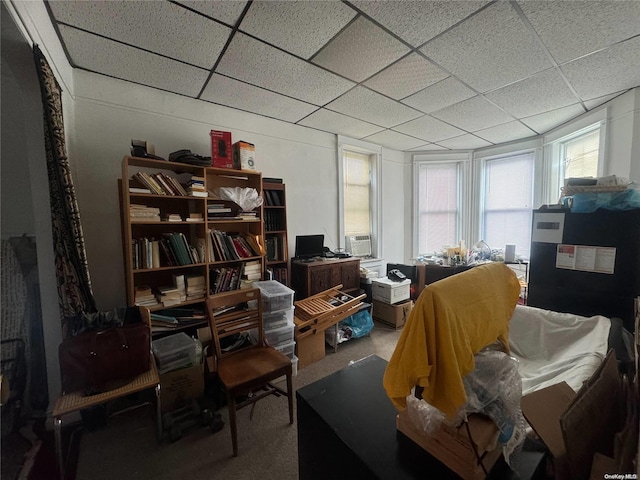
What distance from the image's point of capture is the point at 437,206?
474 cm

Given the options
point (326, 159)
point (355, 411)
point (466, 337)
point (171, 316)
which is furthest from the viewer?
point (326, 159)

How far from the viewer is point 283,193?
294 centimetres

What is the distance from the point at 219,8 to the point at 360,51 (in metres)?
0.94

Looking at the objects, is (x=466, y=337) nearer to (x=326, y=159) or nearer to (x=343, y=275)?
(x=343, y=275)

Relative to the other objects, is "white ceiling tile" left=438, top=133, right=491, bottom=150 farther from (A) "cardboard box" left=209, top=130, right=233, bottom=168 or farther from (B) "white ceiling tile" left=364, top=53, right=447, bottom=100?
(A) "cardboard box" left=209, top=130, right=233, bottom=168

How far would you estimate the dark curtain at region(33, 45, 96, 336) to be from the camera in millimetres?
1485

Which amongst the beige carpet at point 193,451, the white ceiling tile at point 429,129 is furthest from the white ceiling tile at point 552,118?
the beige carpet at point 193,451

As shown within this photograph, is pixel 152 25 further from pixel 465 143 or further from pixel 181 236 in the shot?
pixel 465 143

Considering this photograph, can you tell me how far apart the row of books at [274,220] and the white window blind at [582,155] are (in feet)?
12.1

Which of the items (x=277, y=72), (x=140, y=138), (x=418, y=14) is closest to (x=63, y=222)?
(x=140, y=138)

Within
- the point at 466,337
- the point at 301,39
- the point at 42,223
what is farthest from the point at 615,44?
the point at 42,223

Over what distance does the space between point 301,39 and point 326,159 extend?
6.15 ft

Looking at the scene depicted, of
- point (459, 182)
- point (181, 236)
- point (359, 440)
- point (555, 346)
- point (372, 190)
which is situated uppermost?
point (459, 182)

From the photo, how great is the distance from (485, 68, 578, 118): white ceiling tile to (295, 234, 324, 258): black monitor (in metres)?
2.34
